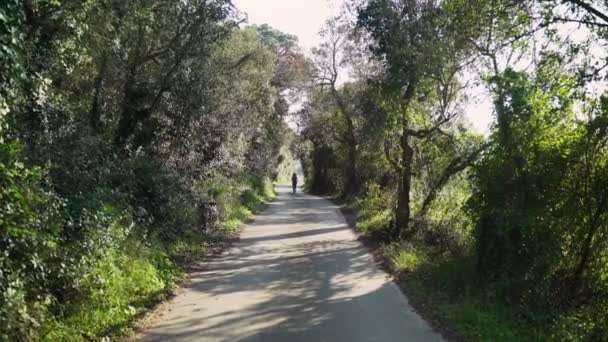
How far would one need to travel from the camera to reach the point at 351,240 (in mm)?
17828

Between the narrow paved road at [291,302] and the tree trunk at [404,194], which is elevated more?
the tree trunk at [404,194]

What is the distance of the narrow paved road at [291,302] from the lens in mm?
7500

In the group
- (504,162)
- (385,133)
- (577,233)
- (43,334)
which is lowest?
(43,334)

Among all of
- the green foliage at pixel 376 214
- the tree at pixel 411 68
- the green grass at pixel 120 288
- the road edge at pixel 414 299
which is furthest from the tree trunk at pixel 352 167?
the green grass at pixel 120 288

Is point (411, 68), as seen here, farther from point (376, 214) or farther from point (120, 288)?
point (120, 288)

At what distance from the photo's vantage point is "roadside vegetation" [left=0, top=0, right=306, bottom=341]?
6.41 meters

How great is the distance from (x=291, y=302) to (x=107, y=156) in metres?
5.54

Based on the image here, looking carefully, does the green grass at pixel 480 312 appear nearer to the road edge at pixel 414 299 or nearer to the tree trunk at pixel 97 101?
the road edge at pixel 414 299

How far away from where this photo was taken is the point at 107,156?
1185 cm

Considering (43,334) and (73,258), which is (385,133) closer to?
(73,258)

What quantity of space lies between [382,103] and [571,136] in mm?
8182

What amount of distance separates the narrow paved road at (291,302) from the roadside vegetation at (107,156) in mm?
768

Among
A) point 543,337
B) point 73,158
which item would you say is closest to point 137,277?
point 73,158

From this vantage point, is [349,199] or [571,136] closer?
[571,136]
